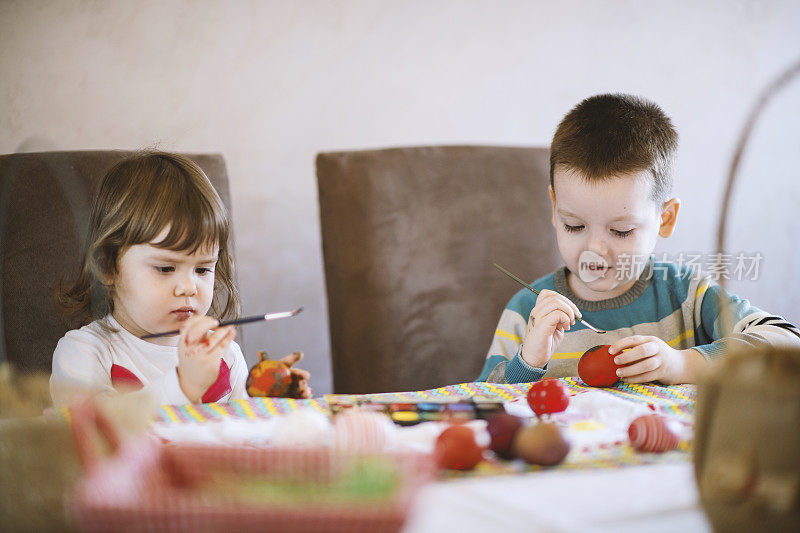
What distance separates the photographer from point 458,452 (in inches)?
23.0

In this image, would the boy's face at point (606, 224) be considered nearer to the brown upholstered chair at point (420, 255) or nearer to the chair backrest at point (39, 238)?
the brown upholstered chair at point (420, 255)

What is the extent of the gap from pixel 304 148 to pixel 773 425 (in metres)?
1.41

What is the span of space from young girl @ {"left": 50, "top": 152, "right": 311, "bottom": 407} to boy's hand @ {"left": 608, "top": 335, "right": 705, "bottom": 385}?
46cm

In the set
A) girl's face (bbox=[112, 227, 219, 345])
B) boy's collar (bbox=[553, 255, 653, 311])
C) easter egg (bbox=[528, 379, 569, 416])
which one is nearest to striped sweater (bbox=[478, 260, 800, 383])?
boy's collar (bbox=[553, 255, 653, 311])

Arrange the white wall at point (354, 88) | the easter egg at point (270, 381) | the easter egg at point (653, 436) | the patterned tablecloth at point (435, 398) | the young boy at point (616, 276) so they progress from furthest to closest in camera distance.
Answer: the white wall at point (354, 88) < the young boy at point (616, 276) < the easter egg at point (270, 381) < the patterned tablecloth at point (435, 398) < the easter egg at point (653, 436)

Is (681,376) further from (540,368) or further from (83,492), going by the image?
(83,492)

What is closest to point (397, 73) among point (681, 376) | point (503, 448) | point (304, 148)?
point (304, 148)

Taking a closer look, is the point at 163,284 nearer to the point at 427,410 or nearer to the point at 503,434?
the point at 427,410

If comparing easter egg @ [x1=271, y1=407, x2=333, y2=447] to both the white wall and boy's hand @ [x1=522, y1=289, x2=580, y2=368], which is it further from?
the white wall

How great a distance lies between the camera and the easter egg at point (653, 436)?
2.07ft

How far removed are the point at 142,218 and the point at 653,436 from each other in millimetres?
783

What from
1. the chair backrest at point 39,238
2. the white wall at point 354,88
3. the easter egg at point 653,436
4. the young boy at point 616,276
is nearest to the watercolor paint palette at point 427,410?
the easter egg at point 653,436

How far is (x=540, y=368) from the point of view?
3.80ft

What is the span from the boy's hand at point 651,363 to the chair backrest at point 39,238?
36.3 inches
